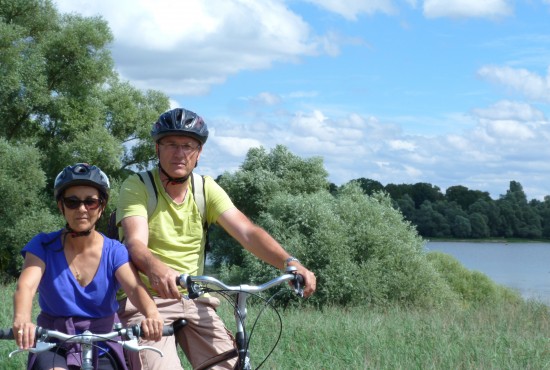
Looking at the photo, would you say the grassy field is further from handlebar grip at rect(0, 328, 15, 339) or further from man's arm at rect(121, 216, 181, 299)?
handlebar grip at rect(0, 328, 15, 339)

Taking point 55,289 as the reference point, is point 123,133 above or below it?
above

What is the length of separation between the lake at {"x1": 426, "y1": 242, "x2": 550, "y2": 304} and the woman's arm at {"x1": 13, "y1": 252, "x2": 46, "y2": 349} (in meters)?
29.4

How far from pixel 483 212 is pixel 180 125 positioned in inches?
1813

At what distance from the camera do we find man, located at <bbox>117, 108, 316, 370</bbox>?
14.5ft

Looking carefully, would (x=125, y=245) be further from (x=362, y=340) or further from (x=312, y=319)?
(x=312, y=319)

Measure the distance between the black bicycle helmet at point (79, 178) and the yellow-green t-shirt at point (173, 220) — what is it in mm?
364

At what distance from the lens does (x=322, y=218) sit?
23844 mm

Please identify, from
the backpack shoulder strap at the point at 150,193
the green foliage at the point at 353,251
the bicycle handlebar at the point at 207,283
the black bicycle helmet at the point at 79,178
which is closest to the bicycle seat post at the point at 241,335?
the bicycle handlebar at the point at 207,283

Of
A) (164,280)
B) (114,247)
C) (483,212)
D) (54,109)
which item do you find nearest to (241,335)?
(164,280)

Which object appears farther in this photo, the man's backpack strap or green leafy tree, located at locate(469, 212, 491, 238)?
green leafy tree, located at locate(469, 212, 491, 238)

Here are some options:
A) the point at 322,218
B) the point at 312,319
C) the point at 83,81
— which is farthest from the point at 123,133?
the point at 312,319

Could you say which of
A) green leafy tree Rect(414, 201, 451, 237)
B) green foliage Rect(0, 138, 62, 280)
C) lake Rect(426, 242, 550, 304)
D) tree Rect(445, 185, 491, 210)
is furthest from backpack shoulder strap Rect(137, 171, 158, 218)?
tree Rect(445, 185, 491, 210)

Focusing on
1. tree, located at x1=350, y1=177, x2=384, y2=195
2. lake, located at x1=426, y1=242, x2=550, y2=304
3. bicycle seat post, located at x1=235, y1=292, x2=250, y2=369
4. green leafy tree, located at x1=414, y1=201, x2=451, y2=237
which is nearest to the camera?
bicycle seat post, located at x1=235, y1=292, x2=250, y2=369

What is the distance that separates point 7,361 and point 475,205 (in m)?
43.7
